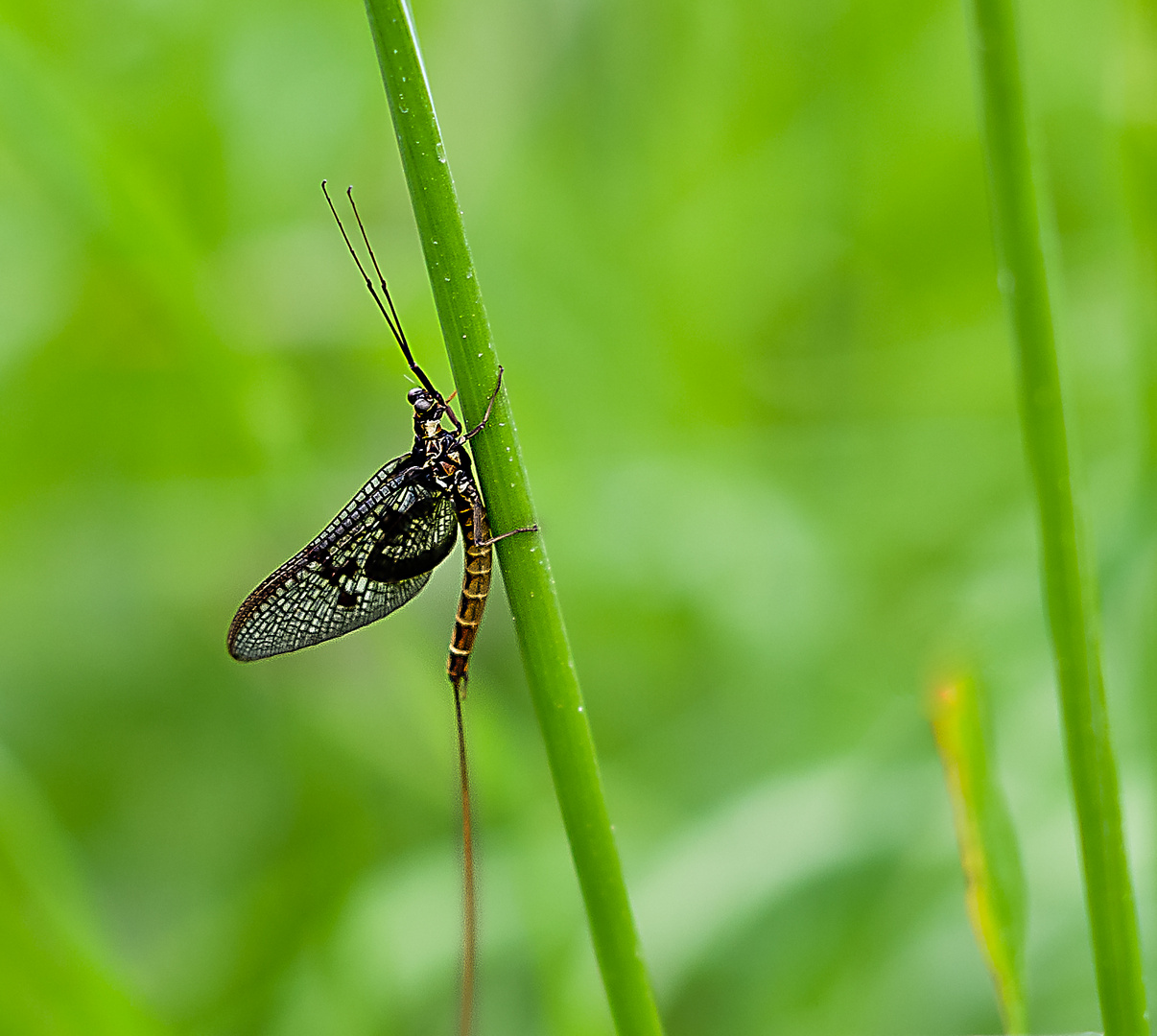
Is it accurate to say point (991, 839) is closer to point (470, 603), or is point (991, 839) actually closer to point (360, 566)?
point (470, 603)

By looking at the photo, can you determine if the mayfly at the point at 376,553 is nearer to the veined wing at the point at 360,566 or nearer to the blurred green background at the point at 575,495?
the veined wing at the point at 360,566

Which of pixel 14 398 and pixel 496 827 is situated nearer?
pixel 496 827

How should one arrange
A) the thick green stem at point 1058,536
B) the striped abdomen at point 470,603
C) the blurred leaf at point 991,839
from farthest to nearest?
the striped abdomen at point 470,603 < the blurred leaf at point 991,839 < the thick green stem at point 1058,536

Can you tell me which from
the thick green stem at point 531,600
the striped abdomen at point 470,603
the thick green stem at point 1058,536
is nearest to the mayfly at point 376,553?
the striped abdomen at point 470,603

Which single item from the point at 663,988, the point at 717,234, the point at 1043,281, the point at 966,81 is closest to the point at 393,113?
the point at 1043,281

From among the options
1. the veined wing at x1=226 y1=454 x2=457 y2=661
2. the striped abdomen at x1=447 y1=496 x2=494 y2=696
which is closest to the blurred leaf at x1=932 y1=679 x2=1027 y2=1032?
the striped abdomen at x1=447 y1=496 x2=494 y2=696

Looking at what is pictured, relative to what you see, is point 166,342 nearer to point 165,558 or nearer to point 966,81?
point 165,558
